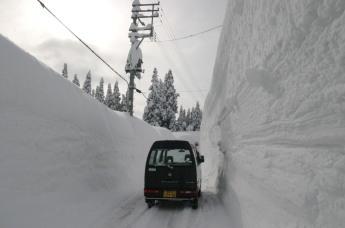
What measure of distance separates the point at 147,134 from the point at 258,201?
18.6m

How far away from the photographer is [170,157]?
381 inches

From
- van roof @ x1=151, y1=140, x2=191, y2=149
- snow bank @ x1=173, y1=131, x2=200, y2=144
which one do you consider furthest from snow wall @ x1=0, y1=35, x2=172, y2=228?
snow bank @ x1=173, y1=131, x2=200, y2=144

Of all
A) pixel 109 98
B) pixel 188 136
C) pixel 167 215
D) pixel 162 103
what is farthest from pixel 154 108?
pixel 167 215

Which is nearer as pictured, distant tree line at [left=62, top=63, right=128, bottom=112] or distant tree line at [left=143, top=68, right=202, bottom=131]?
distant tree line at [left=143, top=68, right=202, bottom=131]

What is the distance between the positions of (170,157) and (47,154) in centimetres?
381

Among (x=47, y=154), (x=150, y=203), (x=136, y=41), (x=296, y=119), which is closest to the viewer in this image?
(x=296, y=119)

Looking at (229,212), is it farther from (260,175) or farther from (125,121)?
(125,121)

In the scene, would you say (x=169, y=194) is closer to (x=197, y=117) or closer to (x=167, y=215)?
(x=167, y=215)

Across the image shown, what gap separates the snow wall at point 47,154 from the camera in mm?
6000

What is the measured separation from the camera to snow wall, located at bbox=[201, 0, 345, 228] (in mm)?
3186

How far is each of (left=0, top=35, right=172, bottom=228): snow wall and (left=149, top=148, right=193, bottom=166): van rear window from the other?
1.91m

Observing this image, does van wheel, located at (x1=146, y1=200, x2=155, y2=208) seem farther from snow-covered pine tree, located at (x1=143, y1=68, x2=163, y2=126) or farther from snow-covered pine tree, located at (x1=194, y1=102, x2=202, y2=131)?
snow-covered pine tree, located at (x1=194, y1=102, x2=202, y2=131)

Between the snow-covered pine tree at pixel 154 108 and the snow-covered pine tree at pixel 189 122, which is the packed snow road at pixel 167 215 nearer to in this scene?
the snow-covered pine tree at pixel 154 108

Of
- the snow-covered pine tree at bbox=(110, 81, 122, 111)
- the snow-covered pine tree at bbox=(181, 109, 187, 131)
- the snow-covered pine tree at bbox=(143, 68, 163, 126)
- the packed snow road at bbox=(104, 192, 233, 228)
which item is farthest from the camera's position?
the snow-covered pine tree at bbox=(181, 109, 187, 131)
